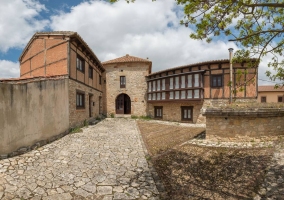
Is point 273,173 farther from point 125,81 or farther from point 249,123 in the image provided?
point 125,81

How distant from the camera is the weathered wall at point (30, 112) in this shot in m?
5.90

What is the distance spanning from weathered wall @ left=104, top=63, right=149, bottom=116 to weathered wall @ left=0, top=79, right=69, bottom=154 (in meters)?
11.4

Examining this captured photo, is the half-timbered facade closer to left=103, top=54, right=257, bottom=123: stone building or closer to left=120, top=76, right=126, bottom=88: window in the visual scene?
left=103, top=54, right=257, bottom=123: stone building

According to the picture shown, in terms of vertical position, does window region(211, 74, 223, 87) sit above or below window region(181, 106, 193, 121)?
above

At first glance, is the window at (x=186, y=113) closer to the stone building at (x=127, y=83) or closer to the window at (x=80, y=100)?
the stone building at (x=127, y=83)

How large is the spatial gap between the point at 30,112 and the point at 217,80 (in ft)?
43.8

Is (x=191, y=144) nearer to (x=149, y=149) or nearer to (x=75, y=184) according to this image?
(x=149, y=149)

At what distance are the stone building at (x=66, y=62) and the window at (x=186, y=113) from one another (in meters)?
8.78

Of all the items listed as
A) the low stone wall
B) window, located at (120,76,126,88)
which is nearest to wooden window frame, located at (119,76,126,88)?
window, located at (120,76,126,88)

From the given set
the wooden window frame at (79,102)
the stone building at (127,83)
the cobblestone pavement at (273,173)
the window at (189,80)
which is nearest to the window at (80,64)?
the wooden window frame at (79,102)

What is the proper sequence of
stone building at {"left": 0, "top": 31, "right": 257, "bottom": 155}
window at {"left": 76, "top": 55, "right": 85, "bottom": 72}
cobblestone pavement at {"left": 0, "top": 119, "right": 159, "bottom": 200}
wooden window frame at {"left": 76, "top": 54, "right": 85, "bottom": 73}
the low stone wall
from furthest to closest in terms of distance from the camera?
1. window at {"left": 76, "top": 55, "right": 85, "bottom": 72}
2. wooden window frame at {"left": 76, "top": 54, "right": 85, "bottom": 73}
3. the low stone wall
4. stone building at {"left": 0, "top": 31, "right": 257, "bottom": 155}
5. cobblestone pavement at {"left": 0, "top": 119, "right": 159, "bottom": 200}

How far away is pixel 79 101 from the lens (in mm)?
12141

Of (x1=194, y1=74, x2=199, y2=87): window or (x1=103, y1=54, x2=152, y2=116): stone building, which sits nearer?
(x1=194, y1=74, x2=199, y2=87): window

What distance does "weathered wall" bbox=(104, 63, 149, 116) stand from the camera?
66.3 ft
